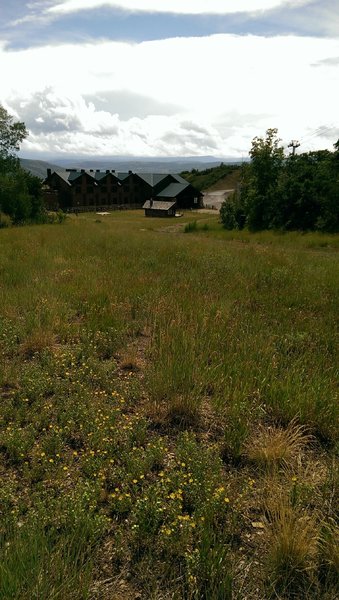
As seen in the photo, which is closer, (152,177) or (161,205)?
(161,205)

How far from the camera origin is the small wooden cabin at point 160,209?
75312 millimetres

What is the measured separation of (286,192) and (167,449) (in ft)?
113

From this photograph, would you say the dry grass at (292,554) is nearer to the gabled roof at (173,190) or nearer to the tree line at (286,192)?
the tree line at (286,192)

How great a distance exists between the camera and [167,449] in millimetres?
3537

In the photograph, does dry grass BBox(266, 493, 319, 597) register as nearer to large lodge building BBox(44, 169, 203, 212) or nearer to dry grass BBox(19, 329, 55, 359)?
dry grass BBox(19, 329, 55, 359)

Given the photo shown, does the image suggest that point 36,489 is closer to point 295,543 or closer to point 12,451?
point 12,451

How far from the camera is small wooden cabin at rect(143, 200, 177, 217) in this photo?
75.3 metres

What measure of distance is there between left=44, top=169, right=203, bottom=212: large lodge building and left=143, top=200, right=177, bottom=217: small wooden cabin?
515 cm

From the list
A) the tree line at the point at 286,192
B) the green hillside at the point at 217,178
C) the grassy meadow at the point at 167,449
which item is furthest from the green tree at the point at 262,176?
the green hillside at the point at 217,178

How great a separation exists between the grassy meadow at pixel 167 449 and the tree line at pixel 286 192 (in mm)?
26726

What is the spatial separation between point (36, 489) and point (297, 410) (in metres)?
2.63

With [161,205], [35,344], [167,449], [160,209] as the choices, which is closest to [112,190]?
[161,205]

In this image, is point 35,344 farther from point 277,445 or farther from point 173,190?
point 173,190

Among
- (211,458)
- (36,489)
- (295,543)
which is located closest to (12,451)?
(36,489)
